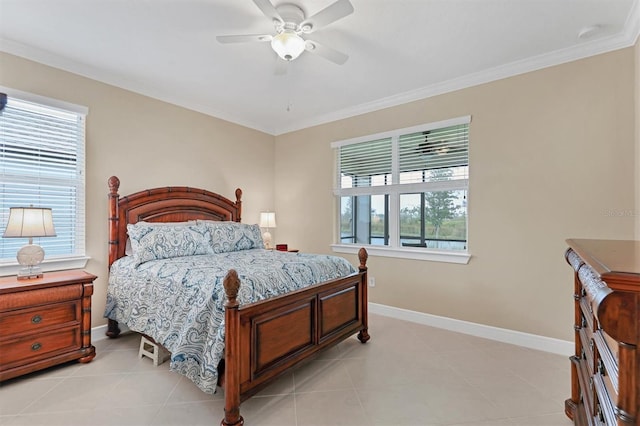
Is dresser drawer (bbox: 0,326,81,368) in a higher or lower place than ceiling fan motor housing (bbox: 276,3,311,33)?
lower

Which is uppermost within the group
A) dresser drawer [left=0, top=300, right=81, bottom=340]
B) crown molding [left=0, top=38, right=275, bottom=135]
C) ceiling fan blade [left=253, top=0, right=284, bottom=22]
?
crown molding [left=0, top=38, right=275, bottom=135]

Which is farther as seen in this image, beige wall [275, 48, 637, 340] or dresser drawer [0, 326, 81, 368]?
beige wall [275, 48, 637, 340]

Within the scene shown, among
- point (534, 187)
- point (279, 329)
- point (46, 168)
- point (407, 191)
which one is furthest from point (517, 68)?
point (46, 168)

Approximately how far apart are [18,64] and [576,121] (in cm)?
493

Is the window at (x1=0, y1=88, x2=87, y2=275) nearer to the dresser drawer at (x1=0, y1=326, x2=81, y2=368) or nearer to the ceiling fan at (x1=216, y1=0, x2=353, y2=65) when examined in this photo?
the dresser drawer at (x1=0, y1=326, x2=81, y2=368)

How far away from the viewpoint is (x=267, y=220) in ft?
15.1

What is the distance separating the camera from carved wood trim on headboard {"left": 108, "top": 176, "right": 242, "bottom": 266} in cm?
316

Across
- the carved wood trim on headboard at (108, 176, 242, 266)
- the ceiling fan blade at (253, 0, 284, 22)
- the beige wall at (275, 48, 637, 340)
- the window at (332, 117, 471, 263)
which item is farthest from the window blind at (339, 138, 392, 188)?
the ceiling fan blade at (253, 0, 284, 22)

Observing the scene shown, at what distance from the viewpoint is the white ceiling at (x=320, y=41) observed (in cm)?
219

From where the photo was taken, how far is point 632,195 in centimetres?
247

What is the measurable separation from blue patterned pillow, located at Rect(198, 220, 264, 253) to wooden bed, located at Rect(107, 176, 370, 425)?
508 millimetres

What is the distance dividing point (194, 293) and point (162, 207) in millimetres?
1873

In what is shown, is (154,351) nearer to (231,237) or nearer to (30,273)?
(30,273)

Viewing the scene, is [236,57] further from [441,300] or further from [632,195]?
[632,195]
